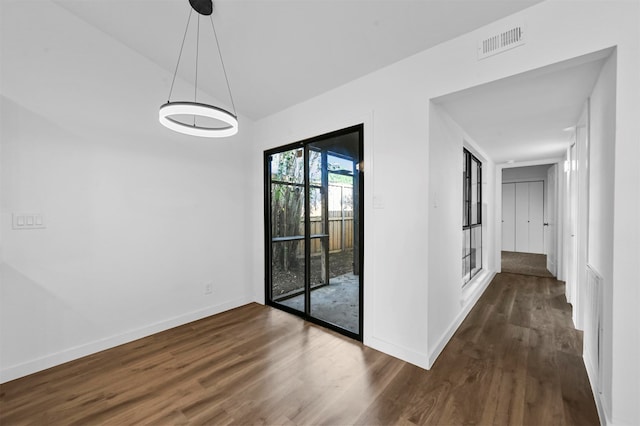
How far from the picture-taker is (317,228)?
3445 millimetres

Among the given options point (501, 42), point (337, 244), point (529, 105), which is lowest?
point (337, 244)

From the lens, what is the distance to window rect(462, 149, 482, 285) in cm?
396

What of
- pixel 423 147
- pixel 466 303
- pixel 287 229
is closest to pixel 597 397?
pixel 466 303

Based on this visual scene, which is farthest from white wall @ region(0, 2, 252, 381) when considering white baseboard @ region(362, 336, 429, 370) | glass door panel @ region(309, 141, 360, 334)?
white baseboard @ region(362, 336, 429, 370)

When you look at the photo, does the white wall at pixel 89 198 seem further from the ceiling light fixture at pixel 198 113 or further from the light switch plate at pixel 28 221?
the ceiling light fixture at pixel 198 113

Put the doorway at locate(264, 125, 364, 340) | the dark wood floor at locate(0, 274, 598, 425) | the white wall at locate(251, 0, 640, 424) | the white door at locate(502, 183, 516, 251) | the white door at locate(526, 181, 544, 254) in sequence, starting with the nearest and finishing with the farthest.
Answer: the white wall at locate(251, 0, 640, 424), the dark wood floor at locate(0, 274, 598, 425), the doorway at locate(264, 125, 364, 340), the white door at locate(526, 181, 544, 254), the white door at locate(502, 183, 516, 251)

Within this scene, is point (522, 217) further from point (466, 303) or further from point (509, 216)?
point (466, 303)

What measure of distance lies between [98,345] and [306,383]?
2121 millimetres

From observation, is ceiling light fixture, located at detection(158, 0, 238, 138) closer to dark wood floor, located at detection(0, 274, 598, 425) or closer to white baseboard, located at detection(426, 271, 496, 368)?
dark wood floor, located at detection(0, 274, 598, 425)

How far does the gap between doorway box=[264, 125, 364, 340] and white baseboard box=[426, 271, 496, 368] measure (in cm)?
70

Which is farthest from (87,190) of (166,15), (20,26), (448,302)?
(448,302)

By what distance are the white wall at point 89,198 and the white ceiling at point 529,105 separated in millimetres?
2976

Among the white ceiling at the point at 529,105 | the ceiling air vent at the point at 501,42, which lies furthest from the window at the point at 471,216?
the ceiling air vent at the point at 501,42

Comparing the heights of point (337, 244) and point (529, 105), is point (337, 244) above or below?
below
